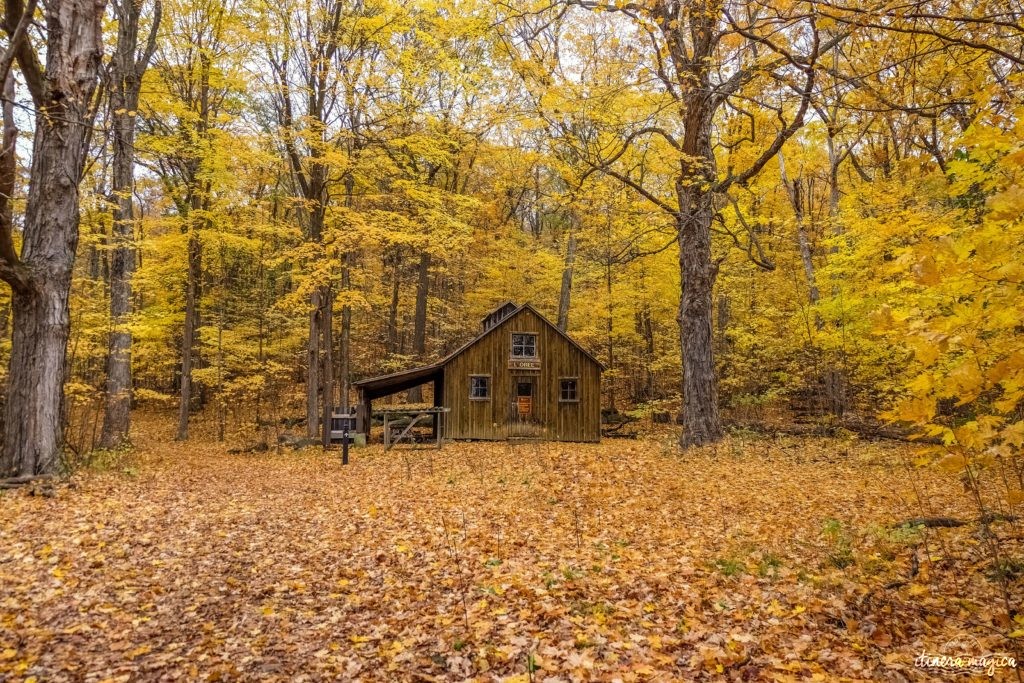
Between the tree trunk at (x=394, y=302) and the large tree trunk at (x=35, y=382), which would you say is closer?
the large tree trunk at (x=35, y=382)

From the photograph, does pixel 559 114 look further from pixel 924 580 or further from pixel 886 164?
pixel 886 164

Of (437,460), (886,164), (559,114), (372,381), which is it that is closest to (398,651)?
(559,114)

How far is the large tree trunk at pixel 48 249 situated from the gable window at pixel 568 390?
14.4 meters

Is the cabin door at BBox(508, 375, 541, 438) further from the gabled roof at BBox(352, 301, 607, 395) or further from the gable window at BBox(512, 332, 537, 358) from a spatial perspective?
the gabled roof at BBox(352, 301, 607, 395)

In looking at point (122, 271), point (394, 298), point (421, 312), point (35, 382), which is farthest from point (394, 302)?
point (35, 382)

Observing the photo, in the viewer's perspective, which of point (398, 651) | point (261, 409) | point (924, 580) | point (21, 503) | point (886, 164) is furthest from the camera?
point (261, 409)

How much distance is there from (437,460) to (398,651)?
10.6m

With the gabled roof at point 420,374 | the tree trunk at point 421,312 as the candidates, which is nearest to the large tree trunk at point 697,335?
the gabled roof at point 420,374

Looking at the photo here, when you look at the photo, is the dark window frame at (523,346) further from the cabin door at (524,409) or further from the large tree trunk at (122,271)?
the large tree trunk at (122,271)

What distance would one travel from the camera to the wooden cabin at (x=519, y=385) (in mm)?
19609

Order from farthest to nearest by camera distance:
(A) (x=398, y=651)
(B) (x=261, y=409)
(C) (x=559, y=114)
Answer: (B) (x=261, y=409) < (C) (x=559, y=114) < (A) (x=398, y=651)

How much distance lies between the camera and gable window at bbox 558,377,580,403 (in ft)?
65.8

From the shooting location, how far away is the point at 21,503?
27.7ft

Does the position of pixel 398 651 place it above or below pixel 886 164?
below
